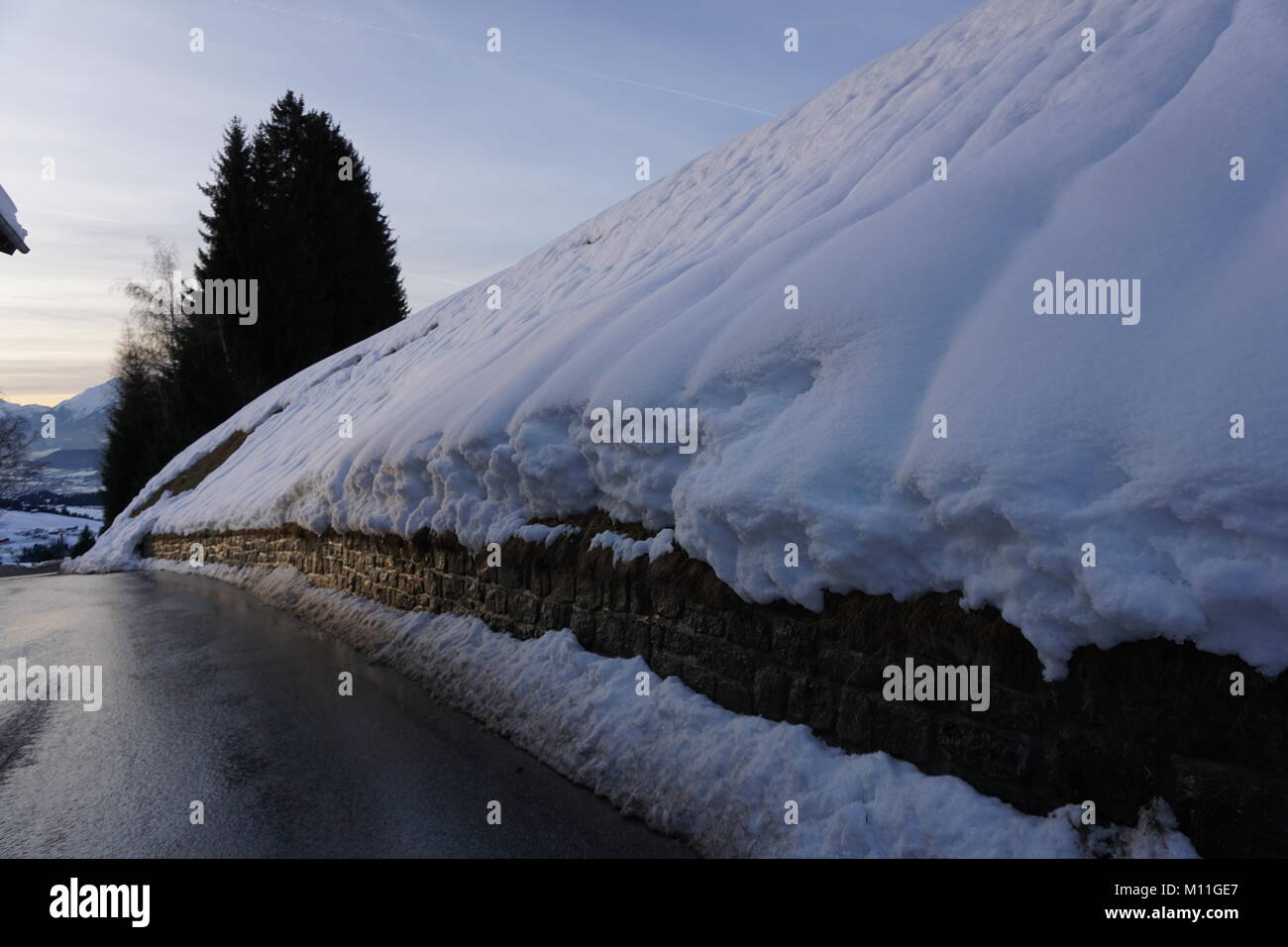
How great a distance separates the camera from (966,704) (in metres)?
2.91

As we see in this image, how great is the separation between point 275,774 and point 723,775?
2421mm

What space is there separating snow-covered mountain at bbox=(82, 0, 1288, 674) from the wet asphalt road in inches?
54.3

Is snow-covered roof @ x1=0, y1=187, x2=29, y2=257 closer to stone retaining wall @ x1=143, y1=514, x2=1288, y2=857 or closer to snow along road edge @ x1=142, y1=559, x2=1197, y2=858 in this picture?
snow along road edge @ x1=142, y1=559, x2=1197, y2=858

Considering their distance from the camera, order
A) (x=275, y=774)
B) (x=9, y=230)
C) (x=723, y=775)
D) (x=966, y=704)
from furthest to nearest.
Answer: (x=9, y=230), (x=275, y=774), (x=723, y=775), (x=966, y=704)

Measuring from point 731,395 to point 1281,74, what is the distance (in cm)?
310

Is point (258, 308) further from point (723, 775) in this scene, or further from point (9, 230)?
point (723, 775)

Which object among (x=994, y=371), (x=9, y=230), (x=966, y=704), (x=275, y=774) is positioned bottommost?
(x=275, y=774)

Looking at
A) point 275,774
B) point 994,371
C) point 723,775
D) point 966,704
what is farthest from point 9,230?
point 966,704

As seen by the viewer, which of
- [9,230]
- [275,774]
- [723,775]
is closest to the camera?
[723,775]

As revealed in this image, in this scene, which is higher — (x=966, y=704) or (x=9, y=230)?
(x=9, y=230)

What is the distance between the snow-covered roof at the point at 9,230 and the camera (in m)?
8.05

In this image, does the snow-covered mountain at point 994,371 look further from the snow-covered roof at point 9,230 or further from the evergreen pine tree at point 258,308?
the evergreen pine tree at point 258,308

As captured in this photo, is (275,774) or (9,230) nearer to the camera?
(275,774)
